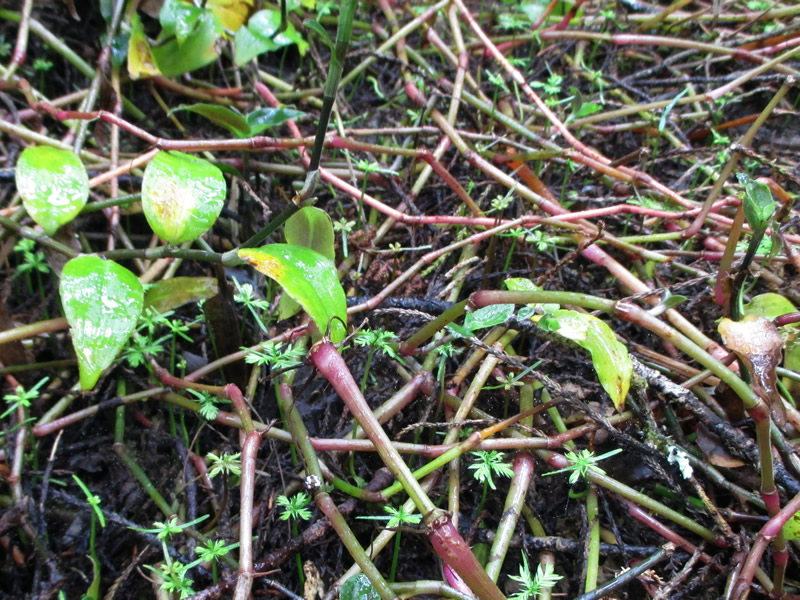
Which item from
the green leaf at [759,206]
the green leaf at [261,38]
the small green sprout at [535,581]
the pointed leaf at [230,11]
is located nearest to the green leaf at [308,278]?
the small green sprout at [535,581]

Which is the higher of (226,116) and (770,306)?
(226,116)

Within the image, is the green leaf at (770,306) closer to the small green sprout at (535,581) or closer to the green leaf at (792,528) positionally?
the green leaf at (792,528)

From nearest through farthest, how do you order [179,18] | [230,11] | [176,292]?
[176,292] → [179,18] → [230,11]

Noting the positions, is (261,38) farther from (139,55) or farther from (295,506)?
(295,506)

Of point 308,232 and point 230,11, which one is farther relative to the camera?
point 230,11

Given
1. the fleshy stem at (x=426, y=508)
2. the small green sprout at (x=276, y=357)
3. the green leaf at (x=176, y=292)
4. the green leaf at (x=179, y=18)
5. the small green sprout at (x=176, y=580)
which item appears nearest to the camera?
the fleshy stem at (x=426, y=508)

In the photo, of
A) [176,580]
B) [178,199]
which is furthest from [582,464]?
[178,199]

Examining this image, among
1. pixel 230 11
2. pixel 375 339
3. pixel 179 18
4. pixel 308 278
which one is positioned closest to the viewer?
pixel 308 278
